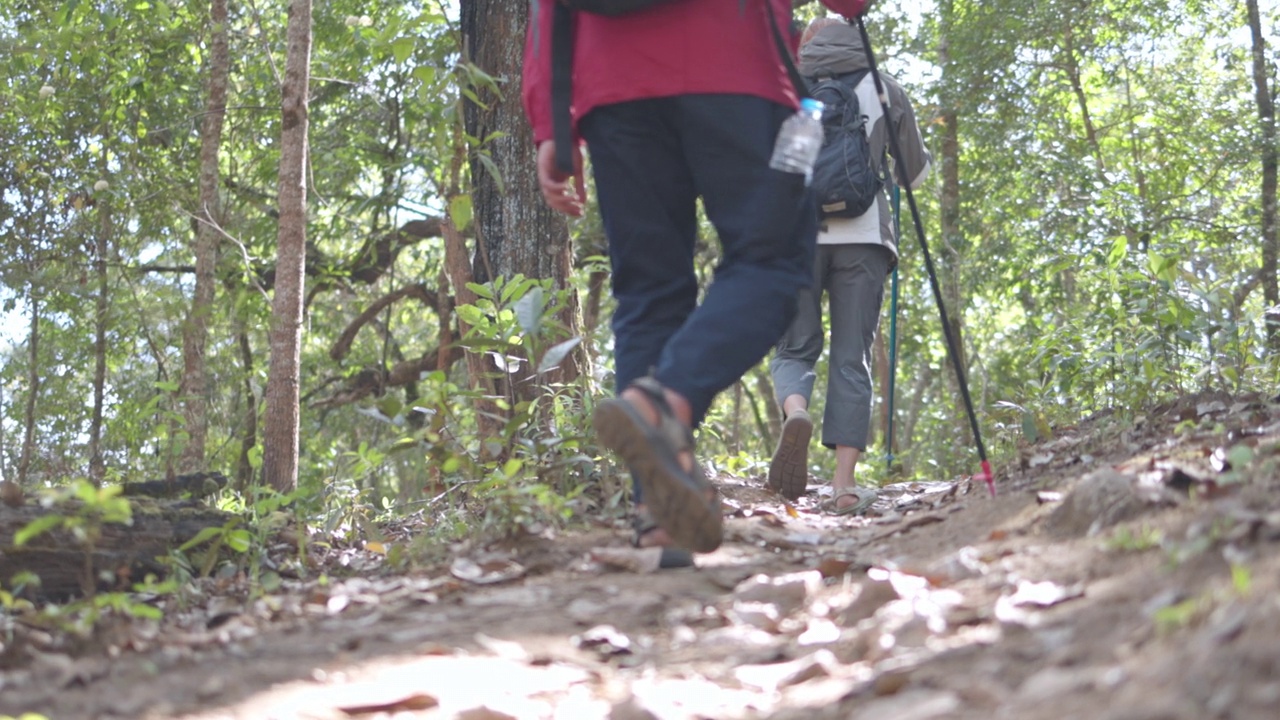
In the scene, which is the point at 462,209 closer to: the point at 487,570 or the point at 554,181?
the point at 554,181

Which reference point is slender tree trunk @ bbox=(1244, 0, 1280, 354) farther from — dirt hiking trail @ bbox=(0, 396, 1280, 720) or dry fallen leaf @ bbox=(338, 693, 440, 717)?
dry fallen leaf @ bbox=(338, 693, 440, 717)

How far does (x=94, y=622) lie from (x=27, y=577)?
55 centimetres

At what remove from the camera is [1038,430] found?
5316mm

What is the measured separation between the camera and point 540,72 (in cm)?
326

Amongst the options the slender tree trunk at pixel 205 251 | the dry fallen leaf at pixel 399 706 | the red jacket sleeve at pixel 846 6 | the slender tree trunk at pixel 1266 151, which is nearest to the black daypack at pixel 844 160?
the red jacket sleeve at pixel 846 6

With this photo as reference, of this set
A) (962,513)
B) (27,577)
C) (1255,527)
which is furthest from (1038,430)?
(27,577)

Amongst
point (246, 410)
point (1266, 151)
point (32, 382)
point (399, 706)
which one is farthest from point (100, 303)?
point (1266, 151)

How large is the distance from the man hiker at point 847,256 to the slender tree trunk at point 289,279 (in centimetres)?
225

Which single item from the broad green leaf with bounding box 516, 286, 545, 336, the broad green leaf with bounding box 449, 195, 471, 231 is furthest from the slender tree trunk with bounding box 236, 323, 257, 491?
the broad green leaf with bounding box 516, 286, 545, 336

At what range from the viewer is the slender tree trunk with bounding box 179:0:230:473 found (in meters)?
8.99

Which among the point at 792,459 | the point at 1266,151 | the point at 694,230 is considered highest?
the point at 1266,151

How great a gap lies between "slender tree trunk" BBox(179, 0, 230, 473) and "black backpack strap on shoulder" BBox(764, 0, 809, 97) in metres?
6.43

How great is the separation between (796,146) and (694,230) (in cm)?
44

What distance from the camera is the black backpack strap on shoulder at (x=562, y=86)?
3.20 meters
